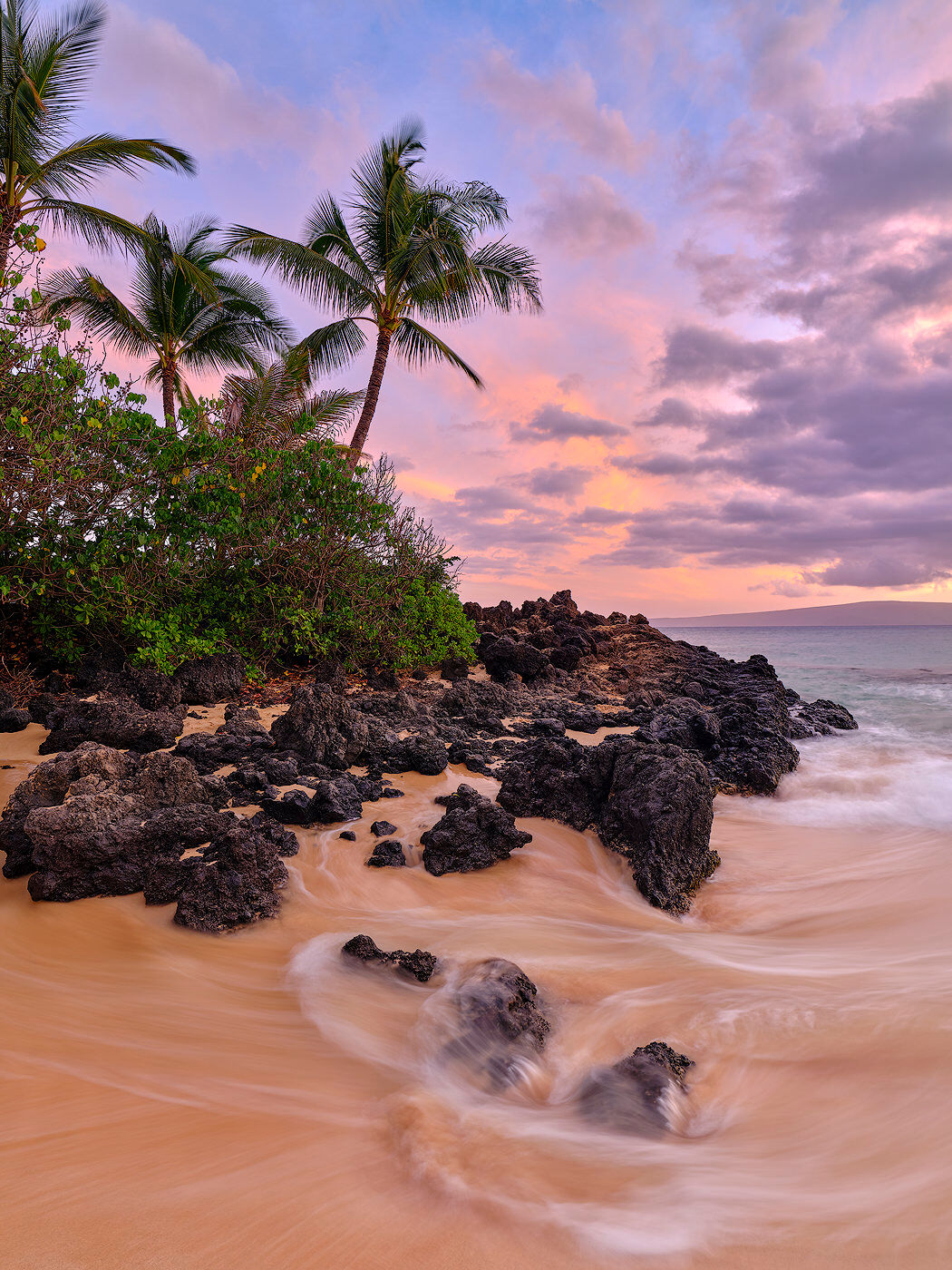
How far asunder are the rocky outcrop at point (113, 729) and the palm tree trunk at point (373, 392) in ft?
35.7

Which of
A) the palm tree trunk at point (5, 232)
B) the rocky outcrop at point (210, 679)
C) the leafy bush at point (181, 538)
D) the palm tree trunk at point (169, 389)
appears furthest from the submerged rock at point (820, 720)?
the palm tree trunk at point (169, 389)

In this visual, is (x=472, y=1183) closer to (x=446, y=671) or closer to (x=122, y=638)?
(x=122, y=638)

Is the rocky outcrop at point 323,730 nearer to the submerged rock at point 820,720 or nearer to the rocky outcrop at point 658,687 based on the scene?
the rocky outcrop at point 658,687

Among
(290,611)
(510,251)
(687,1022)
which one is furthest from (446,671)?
(510,251)

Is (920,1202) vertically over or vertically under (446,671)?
under

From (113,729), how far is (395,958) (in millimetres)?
4567

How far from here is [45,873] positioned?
153 inches

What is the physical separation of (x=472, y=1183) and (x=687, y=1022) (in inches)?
61.6

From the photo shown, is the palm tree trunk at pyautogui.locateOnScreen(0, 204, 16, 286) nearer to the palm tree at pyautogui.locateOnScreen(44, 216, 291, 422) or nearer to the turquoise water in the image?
the palm tree at pyautogui.locateOnScreen(44, 216, 291, 422)

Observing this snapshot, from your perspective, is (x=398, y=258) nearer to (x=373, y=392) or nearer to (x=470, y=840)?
(x=373, y=392)

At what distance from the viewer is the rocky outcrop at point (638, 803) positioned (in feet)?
15.7

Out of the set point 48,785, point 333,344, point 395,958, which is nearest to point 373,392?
point 333,344

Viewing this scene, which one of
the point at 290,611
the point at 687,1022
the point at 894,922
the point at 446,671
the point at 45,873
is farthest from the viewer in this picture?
the point at 446,671

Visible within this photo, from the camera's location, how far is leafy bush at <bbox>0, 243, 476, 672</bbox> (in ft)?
25.4
